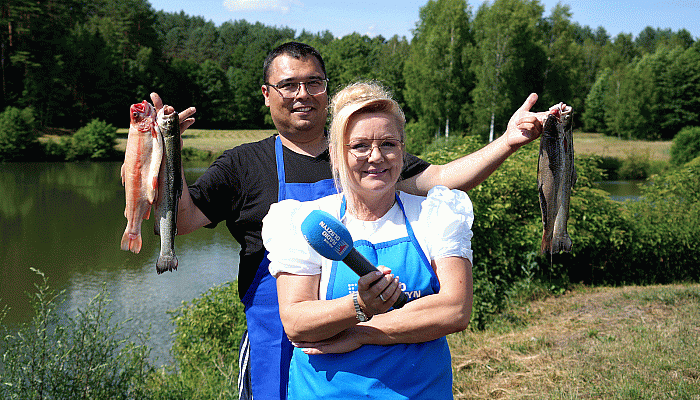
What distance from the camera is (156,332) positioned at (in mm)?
11023

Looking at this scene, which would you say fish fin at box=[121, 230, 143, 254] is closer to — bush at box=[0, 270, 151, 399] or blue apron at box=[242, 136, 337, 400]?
blue apron at box=[242, 136, 337, 400]

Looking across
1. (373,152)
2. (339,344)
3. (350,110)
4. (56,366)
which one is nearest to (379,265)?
(339,344)

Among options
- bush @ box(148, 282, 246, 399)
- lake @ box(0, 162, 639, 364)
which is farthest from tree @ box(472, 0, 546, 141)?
bush @ box(148, 282, 246, 399)

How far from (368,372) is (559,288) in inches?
338

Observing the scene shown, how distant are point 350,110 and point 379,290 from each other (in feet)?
2.45

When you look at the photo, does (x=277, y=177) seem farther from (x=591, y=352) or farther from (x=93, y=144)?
(x=93, y=144)

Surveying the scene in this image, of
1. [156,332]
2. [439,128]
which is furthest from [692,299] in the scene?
[439,128]

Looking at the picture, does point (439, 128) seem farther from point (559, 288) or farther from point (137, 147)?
point (137, 147)

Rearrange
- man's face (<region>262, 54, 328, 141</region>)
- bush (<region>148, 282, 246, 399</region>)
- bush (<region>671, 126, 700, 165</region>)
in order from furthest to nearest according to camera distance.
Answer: bush (<region>671, 126, 700, 165</region>)
bush (<region>148, 282, 246, 399</region>)
man's face (<region>262, 54, 328, 141</region>)

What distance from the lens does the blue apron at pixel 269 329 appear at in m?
2.81

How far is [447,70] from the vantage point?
→ 115 ft

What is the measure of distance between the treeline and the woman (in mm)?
26137

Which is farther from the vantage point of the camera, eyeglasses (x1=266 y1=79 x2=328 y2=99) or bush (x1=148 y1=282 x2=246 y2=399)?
bush (x1=148 y1=282 x2=246 y2=399)

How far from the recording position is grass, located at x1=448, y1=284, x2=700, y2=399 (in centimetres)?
512
